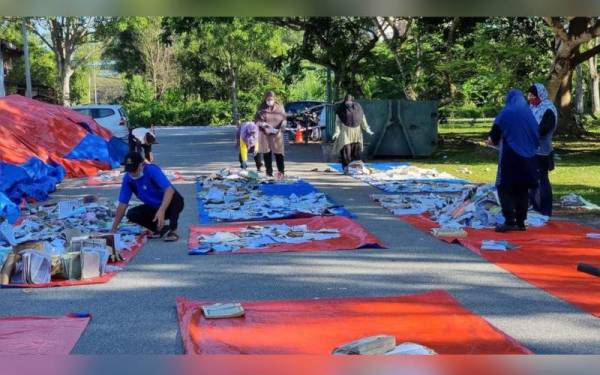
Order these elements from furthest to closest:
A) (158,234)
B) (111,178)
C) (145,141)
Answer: (111,178) → (145,141) → (158,234)

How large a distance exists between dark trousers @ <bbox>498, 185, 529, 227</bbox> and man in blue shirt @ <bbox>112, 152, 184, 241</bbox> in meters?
4.23

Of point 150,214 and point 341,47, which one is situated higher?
point 341,47

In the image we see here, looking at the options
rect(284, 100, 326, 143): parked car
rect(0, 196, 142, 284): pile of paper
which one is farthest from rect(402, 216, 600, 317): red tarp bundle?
rect(284, 100, 326, 143): parked car

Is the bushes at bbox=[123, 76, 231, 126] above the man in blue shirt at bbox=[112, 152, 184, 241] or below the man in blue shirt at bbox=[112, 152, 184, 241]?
above

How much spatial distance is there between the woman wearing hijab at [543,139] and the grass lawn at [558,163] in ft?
6.26

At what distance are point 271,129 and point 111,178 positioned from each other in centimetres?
401

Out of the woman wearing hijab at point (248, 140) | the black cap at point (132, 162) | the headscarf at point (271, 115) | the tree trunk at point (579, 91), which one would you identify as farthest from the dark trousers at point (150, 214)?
the tree trunk at point (579, 91)

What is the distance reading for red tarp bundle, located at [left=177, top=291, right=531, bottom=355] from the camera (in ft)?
15.9

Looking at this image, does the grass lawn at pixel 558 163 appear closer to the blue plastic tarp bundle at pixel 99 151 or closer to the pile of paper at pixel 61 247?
the pile of paper at pixel 61 247

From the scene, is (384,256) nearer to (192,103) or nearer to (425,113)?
(425,113)

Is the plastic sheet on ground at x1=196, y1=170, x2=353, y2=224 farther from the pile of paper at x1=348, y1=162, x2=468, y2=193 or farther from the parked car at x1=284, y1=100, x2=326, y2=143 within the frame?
the parked car at x1=284, y1=100, x2=326, y2=143

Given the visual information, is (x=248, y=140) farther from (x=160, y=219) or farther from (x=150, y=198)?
(x=160, y=219)

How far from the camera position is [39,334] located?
5262 millimetres

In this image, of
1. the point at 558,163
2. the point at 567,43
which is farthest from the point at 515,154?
the point at 567,43
